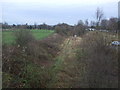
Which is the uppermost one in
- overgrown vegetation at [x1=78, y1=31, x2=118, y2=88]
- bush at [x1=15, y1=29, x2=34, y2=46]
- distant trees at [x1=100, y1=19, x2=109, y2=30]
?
distant trees at [x1=100, y1=19, x2=109, y2=30]

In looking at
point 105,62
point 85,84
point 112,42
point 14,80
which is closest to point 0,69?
point 14,80

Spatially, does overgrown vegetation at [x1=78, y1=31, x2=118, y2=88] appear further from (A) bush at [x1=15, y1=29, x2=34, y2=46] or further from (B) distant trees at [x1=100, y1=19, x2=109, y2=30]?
(A) bush at [x1=15, y1=29, x2=34, y2=46]

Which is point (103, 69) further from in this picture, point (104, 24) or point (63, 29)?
point (63, 29)

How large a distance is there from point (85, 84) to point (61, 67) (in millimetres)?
2476

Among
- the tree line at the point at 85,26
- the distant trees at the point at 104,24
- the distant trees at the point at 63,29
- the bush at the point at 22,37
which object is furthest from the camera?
the distant trees at the point at 63,29

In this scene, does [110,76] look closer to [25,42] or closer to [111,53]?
[111,53]

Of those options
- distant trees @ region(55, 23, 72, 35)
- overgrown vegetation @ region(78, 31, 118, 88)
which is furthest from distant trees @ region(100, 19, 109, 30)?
distant trees @ region(55, 23, 72, 35)

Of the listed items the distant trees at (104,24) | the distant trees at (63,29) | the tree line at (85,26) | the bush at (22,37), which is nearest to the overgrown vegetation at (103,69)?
the tree line at (85,26)

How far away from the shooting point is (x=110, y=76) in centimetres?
361

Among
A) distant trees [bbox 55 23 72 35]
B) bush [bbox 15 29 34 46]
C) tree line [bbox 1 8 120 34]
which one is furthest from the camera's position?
distant trees [bbox 55 23 72 35]

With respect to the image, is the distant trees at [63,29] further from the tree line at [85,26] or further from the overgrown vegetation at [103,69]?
the overgrown vegetation at [103,69]

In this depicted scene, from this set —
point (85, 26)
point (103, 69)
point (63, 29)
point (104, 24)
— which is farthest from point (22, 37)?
point (63, 29)

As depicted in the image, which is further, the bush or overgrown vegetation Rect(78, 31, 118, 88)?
the bush

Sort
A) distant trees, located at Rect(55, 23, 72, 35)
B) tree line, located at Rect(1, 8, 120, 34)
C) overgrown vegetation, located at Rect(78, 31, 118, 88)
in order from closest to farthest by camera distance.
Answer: overgrown vegetation, located at Rect(78, 31, 118, 88) → tree line, located at Rect(1, 8, 120, 34) → distant trees, located at Rect(55, 23, 72, 35)
